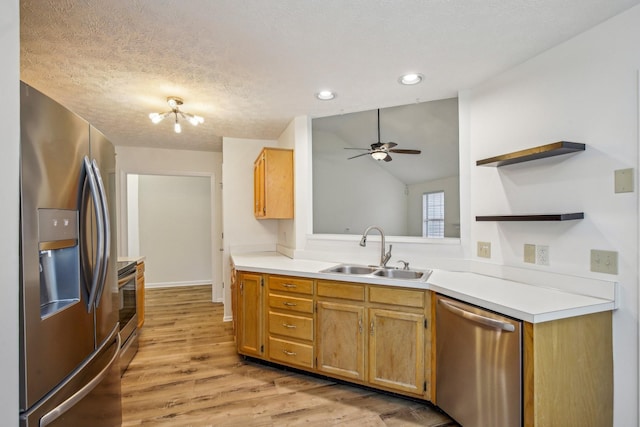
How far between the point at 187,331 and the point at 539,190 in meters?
3.68

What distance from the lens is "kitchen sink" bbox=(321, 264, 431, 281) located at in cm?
252

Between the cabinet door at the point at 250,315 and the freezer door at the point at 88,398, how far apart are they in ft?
3.83

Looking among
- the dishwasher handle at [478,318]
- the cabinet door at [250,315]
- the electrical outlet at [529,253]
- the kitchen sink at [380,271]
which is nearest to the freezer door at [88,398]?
the cabinet door at [250,315]

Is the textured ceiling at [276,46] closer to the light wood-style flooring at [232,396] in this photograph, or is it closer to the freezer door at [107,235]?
the freezer door at [107,235]

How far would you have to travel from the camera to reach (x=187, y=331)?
3.60m

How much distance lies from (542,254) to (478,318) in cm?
70

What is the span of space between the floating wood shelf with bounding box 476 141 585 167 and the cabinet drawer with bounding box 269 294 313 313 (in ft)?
5.47

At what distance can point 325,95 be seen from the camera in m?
2.70

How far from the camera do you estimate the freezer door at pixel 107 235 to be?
4.46ft

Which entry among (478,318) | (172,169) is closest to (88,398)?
(478,318)

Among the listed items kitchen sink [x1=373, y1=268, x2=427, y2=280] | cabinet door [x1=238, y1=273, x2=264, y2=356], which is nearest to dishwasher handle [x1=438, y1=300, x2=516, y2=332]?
kitchen sink [x1=373, y1=268, x2=427, y2=280]

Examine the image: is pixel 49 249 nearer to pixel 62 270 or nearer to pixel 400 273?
pixel 62 270

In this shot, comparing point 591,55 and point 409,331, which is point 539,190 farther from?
point 409,331

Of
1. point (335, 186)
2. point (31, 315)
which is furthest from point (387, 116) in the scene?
point (31, 315)
